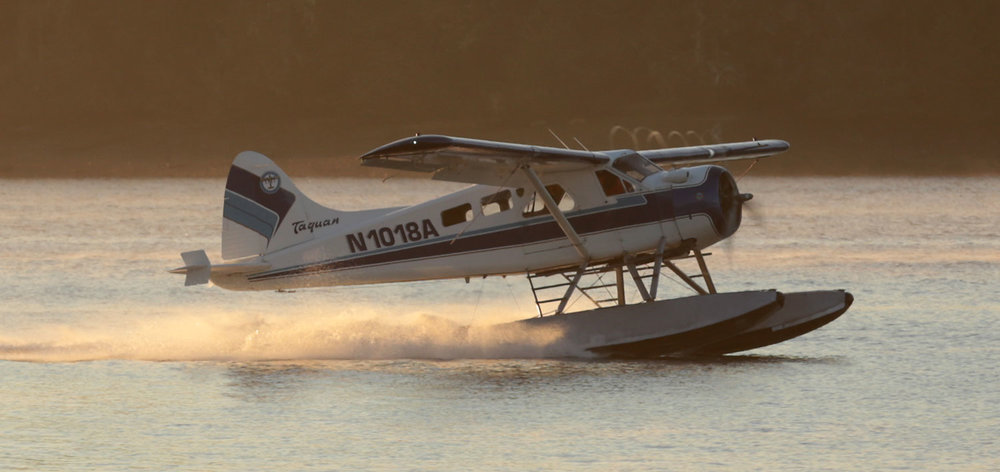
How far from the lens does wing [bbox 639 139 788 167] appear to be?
22.5m

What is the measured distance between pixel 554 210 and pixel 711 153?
12.1 feet

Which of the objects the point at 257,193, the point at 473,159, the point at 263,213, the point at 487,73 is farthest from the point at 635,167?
the point at 487,73

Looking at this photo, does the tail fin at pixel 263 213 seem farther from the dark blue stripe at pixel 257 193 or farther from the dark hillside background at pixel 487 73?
the dark hillside background at pixel 487 73

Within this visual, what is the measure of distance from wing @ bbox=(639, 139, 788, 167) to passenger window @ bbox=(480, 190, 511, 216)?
1884 millimetres

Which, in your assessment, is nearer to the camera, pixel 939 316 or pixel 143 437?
pixel 143 437

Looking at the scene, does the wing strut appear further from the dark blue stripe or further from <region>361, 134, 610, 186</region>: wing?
the dark blue stripe

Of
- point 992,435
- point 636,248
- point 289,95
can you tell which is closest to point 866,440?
point 992,435

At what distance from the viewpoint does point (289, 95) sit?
161500 mm

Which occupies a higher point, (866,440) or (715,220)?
(715,220)

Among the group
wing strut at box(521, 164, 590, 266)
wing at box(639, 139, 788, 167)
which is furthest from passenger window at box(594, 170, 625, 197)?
wing at box(639, 139, 788, 167)

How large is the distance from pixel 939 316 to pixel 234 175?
406 inches

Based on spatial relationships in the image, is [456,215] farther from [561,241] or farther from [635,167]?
[635,167]

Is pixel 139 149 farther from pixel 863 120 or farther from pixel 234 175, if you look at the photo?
pixel 234 175

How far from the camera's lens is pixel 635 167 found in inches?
801
